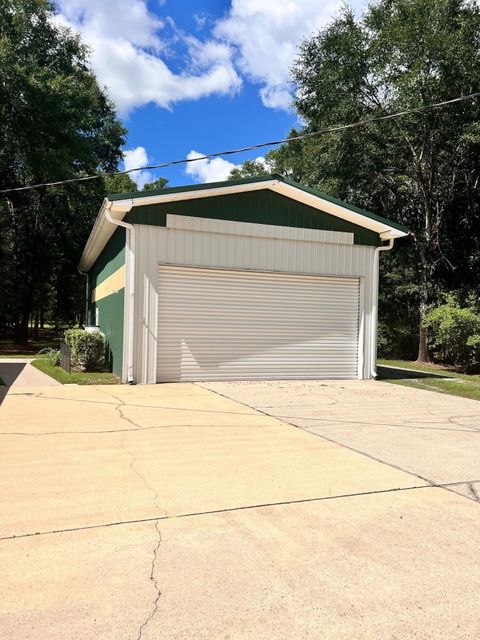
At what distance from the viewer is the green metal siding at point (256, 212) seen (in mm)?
10688

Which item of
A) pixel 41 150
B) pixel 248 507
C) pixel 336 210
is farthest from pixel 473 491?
pixel 41 150

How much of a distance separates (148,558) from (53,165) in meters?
21.5

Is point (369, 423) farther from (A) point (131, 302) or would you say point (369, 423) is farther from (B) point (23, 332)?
(B) point (23, 332)

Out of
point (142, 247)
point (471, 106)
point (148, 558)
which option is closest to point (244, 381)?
point (142, 247)

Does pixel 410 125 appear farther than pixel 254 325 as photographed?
Yes

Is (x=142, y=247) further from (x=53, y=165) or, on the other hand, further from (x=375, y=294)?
(x=53, y=165)

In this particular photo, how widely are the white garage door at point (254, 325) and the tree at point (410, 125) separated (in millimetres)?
6941

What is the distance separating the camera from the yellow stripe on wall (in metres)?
11.9

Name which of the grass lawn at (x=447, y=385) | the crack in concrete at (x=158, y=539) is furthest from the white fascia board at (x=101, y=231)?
the grass lawn at (x=447, y=385)

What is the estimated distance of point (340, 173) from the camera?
64.5ft

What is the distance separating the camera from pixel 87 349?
1211 cm

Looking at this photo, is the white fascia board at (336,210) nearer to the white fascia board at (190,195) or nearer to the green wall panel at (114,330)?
the white fascia board at (190,195)

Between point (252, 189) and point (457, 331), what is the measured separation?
903 centimetres

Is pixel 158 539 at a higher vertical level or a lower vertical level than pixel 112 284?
lower
